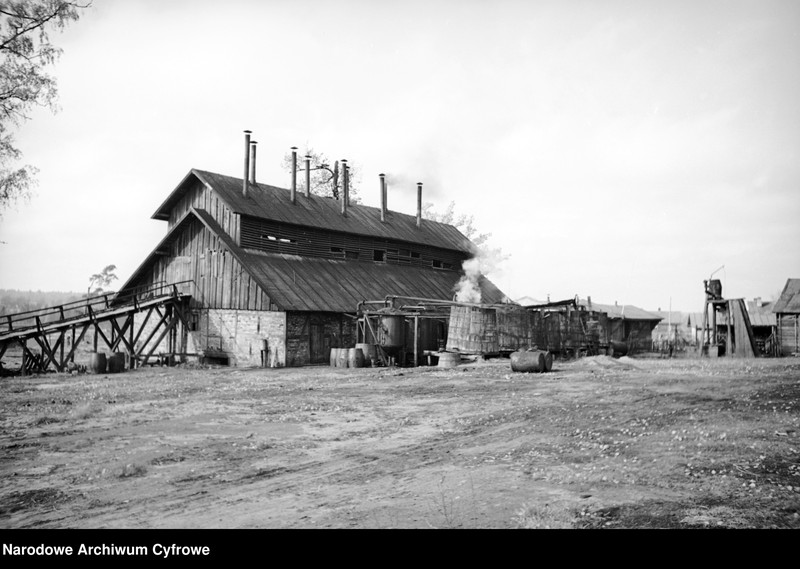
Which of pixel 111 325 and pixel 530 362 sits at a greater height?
pixel 111 325

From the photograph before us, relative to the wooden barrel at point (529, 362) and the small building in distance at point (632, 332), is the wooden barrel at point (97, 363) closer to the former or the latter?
the wooden barrel at point (529, 362)

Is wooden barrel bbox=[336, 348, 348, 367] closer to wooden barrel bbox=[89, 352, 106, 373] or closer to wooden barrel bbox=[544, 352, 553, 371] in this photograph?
wooden barrel bbox=[544, 352, 553, 371]

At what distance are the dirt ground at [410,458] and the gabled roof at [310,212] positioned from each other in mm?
19834

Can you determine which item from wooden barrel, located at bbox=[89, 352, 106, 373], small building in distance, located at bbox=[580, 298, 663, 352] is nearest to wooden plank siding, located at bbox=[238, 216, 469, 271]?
wooden barrel, located at bbox=[89, 352, 106, 373]

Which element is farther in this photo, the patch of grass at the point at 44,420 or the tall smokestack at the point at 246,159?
the tall smokestack at the point at 246,159

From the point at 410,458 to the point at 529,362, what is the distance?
48.8 feet

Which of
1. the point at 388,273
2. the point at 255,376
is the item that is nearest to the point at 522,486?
the point at 255,376

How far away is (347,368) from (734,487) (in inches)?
867

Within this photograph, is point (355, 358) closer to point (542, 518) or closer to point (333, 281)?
point (333, 281)

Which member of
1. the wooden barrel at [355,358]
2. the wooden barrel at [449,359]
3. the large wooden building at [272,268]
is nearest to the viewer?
the wooden barrel at [449,359]

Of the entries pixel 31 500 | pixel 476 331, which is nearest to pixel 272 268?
pixel 476 331

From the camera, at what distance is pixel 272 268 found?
3334 centimetres

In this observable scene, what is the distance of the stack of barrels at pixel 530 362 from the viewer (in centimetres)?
2342

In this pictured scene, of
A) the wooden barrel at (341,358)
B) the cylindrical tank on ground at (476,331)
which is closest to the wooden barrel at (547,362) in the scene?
the cylindrical tank on ground at (476,331)
